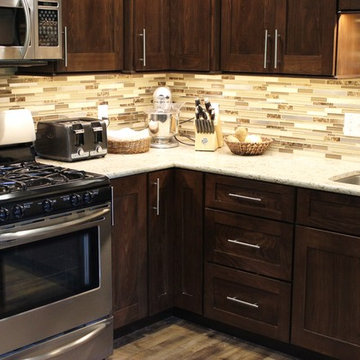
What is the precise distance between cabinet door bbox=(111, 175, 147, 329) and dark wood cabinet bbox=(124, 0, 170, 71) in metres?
0.72

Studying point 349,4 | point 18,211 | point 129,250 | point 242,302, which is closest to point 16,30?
point 18,211

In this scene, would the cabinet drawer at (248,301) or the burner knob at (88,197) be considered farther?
the cabinet drawer at (248,301)

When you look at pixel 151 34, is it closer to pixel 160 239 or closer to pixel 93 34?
pixel 93 34

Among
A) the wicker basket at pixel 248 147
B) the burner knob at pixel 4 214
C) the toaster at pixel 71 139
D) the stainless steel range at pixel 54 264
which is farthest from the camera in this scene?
the wicker basket at pixel 248 147

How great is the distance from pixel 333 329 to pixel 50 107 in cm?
184

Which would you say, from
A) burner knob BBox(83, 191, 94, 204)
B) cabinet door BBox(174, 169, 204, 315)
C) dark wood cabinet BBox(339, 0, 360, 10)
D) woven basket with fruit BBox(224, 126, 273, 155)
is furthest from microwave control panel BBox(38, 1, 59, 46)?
dark wood cabinet BBox(339, 0, 360, 10)

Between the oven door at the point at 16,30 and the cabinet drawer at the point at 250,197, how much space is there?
1065mm

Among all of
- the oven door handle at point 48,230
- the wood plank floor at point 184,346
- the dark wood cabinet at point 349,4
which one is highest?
the dark wood cabinet at point 349,4

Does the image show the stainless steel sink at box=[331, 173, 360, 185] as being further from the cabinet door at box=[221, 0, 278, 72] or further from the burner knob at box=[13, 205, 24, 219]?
the burner knob at box=[13, 205, 24, 219]

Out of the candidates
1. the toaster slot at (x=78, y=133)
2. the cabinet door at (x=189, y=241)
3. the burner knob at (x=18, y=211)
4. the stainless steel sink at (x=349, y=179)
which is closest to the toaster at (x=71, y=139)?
the toaster slot at (x=78, y=133)

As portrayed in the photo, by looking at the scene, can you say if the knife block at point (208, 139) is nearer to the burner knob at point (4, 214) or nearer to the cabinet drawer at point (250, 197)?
the cabinet drawer at point (250, 197)

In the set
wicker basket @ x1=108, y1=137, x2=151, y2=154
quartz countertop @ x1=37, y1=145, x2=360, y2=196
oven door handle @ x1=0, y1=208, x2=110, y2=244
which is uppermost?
wicker basket @ x1=108, y1=137, x2=151, y2=154

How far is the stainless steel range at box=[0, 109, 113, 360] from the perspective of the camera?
289cm

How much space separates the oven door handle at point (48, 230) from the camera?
2835 millimetres
